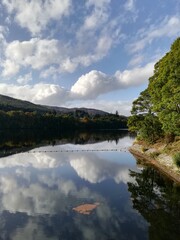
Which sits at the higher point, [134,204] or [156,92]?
[156,92]

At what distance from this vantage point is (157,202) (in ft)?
93.1

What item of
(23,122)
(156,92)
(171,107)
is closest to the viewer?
(171,107)

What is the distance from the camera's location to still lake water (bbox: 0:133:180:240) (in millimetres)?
21297

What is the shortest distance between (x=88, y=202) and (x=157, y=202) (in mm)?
7318

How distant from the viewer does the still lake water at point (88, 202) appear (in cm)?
2130

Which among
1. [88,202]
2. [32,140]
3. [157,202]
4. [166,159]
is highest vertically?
[166,159]

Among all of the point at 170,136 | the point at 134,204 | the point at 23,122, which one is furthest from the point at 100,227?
the point at 23,122

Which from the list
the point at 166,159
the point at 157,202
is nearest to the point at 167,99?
the point at 166,159

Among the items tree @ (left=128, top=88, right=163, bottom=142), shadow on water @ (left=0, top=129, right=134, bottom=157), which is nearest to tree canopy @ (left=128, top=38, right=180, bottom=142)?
tree @ (left=128, top=88, right=163, bottom=142)

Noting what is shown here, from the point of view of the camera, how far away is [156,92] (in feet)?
163

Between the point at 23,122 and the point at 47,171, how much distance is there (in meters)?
150

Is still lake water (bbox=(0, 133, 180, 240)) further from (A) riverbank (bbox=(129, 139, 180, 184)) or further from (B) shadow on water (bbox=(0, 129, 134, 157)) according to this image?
(B) shadow on water (bbox=(0, 129, 134, 157))

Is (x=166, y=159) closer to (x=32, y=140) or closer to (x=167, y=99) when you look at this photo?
(x=167, y=99)

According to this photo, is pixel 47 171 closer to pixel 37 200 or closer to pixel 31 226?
pixel 37 200
